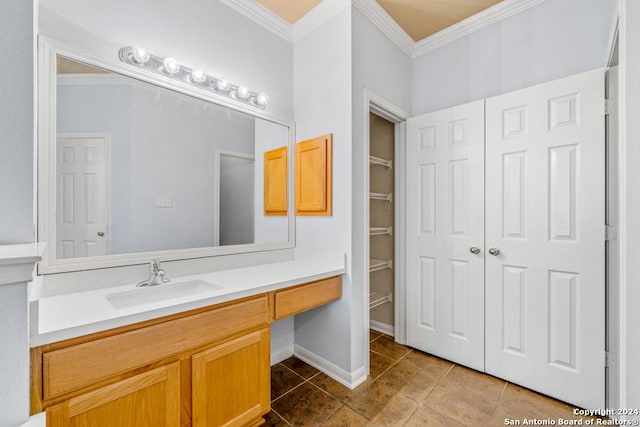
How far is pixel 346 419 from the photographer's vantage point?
157 centimetres

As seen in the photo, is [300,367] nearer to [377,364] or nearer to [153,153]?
[377,364]

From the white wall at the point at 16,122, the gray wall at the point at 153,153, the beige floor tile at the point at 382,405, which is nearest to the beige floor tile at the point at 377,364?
the beige floor tile at the point at 382,405

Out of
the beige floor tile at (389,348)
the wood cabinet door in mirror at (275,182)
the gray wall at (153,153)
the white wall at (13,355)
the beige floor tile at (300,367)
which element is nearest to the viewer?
the white wall at (13,355)

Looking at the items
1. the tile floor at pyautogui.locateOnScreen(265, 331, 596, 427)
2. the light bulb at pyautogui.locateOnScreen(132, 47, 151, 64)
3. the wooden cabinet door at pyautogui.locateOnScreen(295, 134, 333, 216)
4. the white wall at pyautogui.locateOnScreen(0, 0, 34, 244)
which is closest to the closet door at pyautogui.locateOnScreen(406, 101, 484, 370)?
the tile floor at pyautogui.locateOnScreen(265, 331, 596, 427)

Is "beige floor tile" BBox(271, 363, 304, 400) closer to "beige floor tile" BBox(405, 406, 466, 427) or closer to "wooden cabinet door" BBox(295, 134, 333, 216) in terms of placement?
"beige floor tile" BBox(405, 406, 466, 427)

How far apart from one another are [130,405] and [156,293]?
1.69 feet

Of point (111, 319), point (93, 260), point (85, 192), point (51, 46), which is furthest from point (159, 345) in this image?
point (51, 46)

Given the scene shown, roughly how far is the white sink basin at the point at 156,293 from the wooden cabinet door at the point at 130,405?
369mm

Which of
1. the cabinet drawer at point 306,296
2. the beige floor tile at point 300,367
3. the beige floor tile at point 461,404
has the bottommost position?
the beige floor tile at point 300,367

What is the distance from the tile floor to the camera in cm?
157

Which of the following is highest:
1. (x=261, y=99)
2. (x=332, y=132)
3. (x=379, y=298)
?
(x=261, y=99)

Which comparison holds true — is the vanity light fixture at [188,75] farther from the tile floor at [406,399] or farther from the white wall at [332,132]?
the tile floor at [406,399]

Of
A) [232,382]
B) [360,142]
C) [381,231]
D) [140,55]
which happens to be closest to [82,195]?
[140,55]

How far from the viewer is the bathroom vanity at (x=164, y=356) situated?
903 mm
